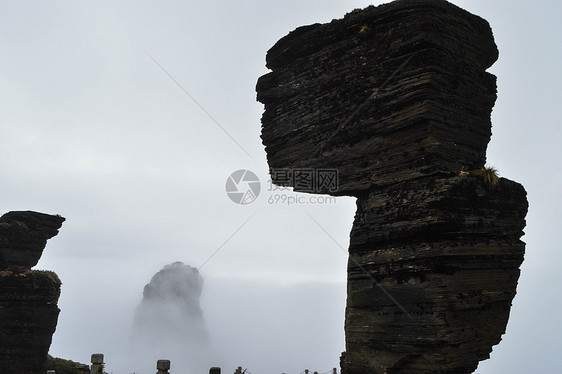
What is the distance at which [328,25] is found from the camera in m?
12.2

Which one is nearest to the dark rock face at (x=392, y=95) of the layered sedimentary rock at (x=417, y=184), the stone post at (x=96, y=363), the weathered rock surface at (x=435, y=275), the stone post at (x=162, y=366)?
the layered sedimentary rock at (x=417, y=184)

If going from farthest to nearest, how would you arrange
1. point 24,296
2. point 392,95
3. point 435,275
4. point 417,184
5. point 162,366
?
1. point 24,296
2. point 162,366
3. point 392,95
4. point 417,184
5. point 435,275

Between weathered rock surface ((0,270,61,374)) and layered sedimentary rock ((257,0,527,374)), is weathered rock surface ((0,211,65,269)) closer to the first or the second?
weathered rock surface ((0,270,61,374))

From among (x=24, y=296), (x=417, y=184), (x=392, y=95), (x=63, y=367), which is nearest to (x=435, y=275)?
(x=417, y=184)

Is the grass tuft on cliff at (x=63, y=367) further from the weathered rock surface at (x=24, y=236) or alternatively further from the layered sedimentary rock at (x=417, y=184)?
the layered sedimentary rock at (x=417, y=184)

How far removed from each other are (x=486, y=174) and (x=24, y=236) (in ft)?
88.8

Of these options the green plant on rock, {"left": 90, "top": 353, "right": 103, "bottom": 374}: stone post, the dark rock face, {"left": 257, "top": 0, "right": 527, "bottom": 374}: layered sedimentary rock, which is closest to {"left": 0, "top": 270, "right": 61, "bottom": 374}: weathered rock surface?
{"left": 90, "top": 353, "right": 103, "bottom": 374}: stone post

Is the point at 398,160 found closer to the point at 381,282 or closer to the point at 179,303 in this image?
the point at 381,282

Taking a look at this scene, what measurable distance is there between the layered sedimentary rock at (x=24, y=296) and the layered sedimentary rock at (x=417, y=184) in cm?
2154

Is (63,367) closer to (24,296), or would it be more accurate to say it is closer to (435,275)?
(24,296)

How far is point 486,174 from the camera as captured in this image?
389 inches

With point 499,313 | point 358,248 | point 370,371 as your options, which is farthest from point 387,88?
point 370,371

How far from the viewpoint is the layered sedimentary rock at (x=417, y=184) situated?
930 cm

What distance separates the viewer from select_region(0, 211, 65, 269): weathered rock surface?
26.1 m
